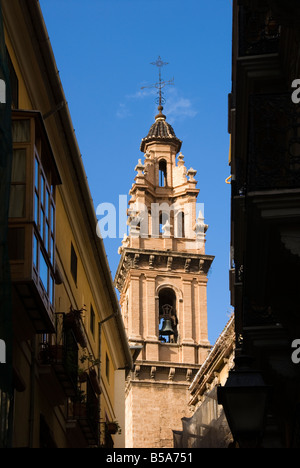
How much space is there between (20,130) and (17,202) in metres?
1.05

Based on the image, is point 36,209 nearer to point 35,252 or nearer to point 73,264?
point 35,252

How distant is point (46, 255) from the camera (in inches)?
539

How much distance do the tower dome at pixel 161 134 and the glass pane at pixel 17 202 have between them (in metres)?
42.7

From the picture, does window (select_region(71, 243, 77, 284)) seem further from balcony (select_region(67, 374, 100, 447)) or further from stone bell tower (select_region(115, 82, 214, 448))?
stone bell tower (select_region(115, 82, 214, 448))

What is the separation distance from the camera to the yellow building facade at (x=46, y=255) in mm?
12992

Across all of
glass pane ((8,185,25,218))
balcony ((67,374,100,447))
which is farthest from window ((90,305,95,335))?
glass pane ((8,185,25,218))

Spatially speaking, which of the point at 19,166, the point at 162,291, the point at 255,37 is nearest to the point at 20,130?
the point at 19,166

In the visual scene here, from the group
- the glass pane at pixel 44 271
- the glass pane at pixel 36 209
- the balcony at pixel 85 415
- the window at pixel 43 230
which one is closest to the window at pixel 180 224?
the balcony at pixel 85 415

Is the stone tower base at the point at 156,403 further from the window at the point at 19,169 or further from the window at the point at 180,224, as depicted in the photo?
the window at the point at 19,169

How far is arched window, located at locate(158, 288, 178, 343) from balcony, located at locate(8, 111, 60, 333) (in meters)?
36.9

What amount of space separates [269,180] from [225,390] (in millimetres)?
2203

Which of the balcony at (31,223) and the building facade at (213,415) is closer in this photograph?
the balcony at (31,223)

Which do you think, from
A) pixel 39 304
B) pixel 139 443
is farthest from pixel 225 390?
pixel 139 443

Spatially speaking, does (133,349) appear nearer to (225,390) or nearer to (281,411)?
(281,411)
